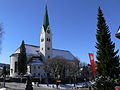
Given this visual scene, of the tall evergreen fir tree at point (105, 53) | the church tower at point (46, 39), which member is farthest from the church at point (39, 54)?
the tall evergreen fir tree at point (105, 53)

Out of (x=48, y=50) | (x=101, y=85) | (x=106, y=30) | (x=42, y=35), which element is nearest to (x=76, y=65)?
(x=48, y=50)

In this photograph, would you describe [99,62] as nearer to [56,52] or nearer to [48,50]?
[48,50]

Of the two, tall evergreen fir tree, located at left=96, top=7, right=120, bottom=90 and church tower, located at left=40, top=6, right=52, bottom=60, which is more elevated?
church tower, located at left=40, top=6, right=52, bottom=60

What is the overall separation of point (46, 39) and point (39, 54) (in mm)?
7889

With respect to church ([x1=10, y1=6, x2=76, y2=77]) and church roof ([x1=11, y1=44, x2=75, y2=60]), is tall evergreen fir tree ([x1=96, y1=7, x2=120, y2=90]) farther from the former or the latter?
church roof ([x1=11, y1=44, x2=75, y2=60])

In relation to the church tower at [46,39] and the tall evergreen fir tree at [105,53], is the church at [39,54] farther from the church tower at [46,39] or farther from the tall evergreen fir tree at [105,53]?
the tall evergreen fir tree at [105,53]

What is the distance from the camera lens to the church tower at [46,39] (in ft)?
288

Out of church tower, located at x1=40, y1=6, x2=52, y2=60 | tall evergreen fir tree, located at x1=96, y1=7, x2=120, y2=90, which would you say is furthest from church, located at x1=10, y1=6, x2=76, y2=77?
tall evergreen fir tree, located at x1=96, y1=7, x2=120, y2=90

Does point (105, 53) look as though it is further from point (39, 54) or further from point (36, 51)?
point (36, 51)

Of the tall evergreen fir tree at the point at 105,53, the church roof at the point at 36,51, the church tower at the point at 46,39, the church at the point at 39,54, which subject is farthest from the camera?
the church tower at the point at 46,39

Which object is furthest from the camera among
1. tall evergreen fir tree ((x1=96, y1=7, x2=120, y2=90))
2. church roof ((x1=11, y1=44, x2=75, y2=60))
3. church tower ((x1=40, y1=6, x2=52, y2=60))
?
church tower ((x1=40, y1=6, x2=52, y2=60))

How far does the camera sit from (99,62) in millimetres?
29656

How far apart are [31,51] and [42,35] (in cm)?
1019

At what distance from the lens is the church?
81.1 meters
